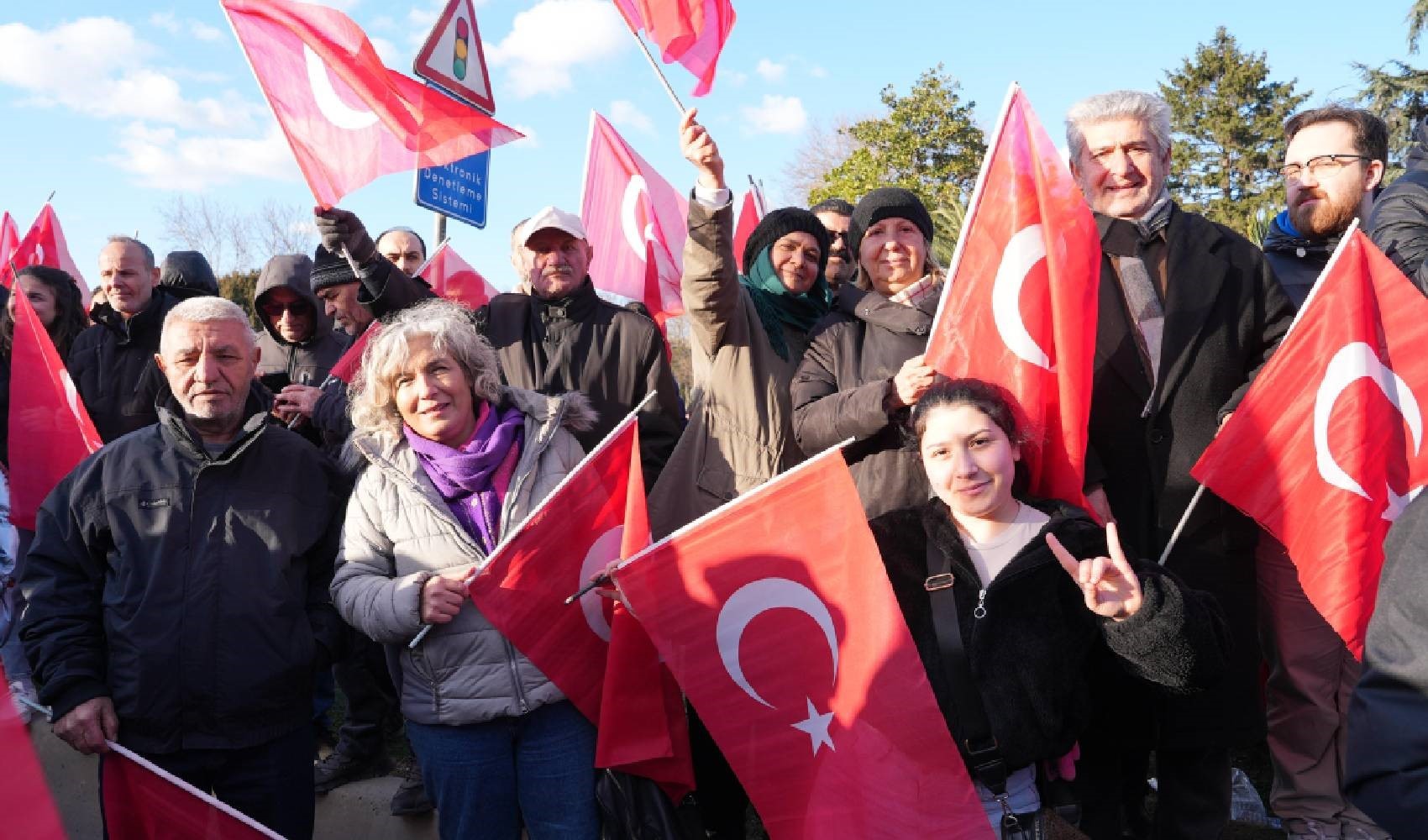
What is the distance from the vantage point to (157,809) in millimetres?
3016

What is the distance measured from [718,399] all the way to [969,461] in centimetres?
116

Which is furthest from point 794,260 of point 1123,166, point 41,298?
point 41,298

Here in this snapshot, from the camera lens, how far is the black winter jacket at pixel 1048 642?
2.62m

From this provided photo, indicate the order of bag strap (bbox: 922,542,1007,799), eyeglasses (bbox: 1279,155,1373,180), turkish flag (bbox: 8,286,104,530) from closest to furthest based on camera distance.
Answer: bag strap (bbox: 922,542,1007,799)
eyeglasses (bbox: 1279,155,1373,180)
turkish flag (bbox: 8,286,104,530)

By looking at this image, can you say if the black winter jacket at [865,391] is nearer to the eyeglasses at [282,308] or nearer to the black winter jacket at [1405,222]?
the black winter jacket at [1405,222]

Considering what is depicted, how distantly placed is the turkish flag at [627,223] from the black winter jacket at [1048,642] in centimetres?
485

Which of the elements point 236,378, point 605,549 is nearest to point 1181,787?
point 605,549

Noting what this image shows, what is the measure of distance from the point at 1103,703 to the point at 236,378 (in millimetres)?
2762

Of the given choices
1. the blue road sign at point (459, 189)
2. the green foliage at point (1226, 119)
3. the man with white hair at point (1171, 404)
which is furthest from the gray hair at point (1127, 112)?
the green foliage at point (1226, 119)

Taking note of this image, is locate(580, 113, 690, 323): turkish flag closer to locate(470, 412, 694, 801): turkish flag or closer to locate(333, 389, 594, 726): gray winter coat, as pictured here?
locate(470, 412, 694, 801): turkish flag

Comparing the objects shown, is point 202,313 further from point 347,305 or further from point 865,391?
point 865,391

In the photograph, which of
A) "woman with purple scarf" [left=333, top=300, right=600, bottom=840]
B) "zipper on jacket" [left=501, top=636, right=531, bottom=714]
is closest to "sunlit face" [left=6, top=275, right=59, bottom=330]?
"woman with purple scarf" [left=333, top=300, right=600, bottom=840]

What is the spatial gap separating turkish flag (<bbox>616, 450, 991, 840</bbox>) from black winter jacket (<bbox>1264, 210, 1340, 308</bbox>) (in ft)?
6.93

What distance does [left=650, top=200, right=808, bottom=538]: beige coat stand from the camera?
3715 millimetres
